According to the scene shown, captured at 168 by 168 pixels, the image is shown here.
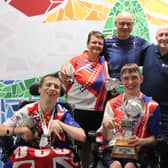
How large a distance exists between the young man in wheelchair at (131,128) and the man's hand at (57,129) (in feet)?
1.14

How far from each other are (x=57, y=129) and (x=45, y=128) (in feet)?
0.45

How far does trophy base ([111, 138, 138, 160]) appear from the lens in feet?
7.11

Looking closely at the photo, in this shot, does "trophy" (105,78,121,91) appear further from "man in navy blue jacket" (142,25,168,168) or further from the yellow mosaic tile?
the yellow mosaic tile

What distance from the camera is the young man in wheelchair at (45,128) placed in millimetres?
2254

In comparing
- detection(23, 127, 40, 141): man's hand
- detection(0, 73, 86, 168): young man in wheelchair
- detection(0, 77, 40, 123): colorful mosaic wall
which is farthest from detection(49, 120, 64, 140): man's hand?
detection(0, 77, 40, 123): colorful mosaic wall

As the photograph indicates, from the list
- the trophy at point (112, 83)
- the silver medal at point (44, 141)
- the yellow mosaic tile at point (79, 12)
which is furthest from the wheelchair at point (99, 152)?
the yellow mosaic tile at point (79, 12)

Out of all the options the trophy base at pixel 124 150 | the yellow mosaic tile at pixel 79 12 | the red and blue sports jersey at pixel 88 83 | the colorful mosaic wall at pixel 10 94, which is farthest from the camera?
the yellow mosaic tile at pixel 79 12

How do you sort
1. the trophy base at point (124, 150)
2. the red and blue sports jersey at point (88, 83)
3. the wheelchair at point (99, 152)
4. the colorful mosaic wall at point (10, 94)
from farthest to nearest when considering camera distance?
the colorful mosaic wall at point (10, 94), the red and blue sports jersey at point (88, 83), the wheelchair at point (99, 152), the trophy base at point (124, 150)

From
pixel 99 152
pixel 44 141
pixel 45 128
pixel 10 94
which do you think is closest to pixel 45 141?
pixel 44 141

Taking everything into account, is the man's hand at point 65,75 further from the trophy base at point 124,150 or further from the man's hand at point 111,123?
the trophy base at point 124,150

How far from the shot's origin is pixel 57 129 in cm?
236

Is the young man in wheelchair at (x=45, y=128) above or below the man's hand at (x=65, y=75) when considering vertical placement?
below

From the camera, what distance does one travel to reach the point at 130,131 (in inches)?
86.4

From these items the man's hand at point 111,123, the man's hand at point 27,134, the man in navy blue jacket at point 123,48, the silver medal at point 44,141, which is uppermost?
the man in navy blue jacket at point 123,48
